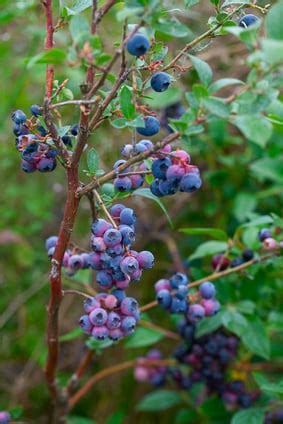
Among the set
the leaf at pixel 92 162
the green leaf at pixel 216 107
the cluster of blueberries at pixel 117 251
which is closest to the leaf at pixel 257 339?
the cluster of blueberries at pixel 117 251

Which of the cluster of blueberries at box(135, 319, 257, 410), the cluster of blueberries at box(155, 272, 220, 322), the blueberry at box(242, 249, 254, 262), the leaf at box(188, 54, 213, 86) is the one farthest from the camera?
the cluster of blueberries at box(135, 319, 257, 410)

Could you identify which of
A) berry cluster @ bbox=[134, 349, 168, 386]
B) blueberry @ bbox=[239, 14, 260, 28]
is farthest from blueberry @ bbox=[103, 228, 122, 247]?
berry cluster @ bbox=[134, 349, 168, 386]

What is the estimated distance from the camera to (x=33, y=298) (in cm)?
196

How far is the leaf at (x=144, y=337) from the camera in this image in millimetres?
1383

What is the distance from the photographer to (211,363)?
136cm

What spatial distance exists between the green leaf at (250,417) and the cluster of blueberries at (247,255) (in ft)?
0.92

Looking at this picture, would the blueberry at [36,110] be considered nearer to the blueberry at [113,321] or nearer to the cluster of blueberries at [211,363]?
the blueberry at [113,321]

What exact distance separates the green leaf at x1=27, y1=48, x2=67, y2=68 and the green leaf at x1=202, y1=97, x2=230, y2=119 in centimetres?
15

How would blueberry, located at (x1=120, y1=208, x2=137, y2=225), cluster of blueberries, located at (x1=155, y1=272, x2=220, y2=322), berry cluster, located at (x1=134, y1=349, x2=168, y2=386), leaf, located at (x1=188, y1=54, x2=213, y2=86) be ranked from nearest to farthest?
1. leaf, located at (x1=188, y1=54, x2=213, y2=86)
2. blueberry, located at (x1=120, y1=208, x2=137, y2=225)
3. cluster of blueberries, located at (x1=155, y1=272, x2=220, y2=322)
4. berry cluster, located at (x1=134, y1=349, x2=168, y2=386)

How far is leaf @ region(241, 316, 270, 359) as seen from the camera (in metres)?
1.22

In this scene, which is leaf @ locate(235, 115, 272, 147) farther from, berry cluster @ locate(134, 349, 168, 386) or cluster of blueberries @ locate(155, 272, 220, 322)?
berry cluster @ locate(134, 349, 168, 386)

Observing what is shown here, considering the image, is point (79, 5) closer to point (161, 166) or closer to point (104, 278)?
point (161, 166)

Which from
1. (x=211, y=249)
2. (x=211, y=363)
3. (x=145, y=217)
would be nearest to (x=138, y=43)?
(x=211, y=249)

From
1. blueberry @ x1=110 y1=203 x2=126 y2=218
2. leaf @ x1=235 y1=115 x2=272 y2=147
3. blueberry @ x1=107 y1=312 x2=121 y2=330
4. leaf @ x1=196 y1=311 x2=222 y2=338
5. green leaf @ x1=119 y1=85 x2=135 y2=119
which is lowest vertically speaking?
leaf @ x1=196 y1=311 x2=222 y2=338
